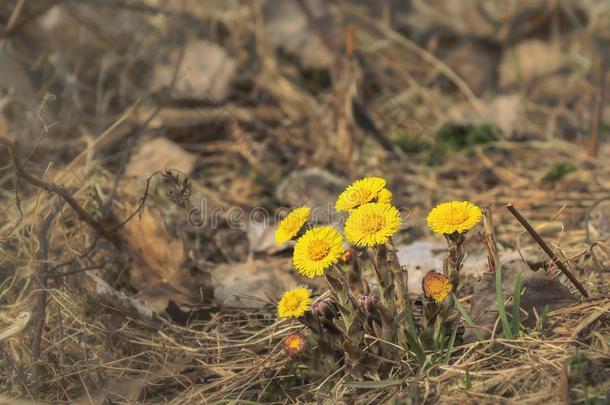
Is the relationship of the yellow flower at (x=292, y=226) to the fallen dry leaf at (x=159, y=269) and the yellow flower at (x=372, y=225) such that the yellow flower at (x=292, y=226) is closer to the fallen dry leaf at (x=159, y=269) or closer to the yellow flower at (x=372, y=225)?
the yellow flower at (x=372, y=225)

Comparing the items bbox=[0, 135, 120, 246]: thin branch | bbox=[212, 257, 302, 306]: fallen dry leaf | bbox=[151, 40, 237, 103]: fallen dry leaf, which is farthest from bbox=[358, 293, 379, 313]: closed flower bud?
bbox=[151, 40, 237, 103]: fallen dry leaf

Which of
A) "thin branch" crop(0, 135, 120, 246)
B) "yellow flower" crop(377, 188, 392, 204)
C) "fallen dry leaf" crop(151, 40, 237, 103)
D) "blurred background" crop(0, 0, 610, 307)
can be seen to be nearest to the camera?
"yellow flower" crop(377, 188, 392, 204)

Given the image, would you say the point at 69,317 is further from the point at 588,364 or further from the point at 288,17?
the point at 288,17

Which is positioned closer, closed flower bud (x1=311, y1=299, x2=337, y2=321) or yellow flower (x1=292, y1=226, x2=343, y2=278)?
yellow flower (x1=292, y1=226, x2=343, y2=278)

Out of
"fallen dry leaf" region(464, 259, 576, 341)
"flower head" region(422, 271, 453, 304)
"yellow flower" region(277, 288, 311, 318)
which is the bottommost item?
"fallen dry leaf" region(464, 259, 576, 341)

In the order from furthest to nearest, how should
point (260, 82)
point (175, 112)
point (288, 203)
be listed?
point (260, 82), point (175, 112), point (288, 203)

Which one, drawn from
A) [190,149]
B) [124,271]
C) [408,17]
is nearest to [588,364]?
[124,271]

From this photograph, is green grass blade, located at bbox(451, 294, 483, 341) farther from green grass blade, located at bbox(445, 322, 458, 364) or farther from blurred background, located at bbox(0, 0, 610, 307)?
blurred background, located at bbox(0, 0, 610, 307)
